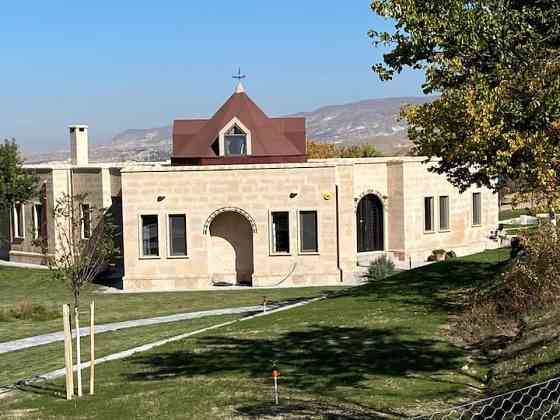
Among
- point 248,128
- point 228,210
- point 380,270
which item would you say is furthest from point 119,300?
point 248,128

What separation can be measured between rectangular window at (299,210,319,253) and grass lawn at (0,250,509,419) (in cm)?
1346

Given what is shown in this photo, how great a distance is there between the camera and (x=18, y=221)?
151 feet

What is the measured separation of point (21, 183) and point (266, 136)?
12.3 metres

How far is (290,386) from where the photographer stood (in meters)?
14.4

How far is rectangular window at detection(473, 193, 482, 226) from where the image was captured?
45250 millimetres

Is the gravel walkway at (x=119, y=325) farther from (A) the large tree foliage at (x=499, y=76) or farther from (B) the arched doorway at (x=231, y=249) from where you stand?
(A) the large tree foliage at (x=499, y=76)

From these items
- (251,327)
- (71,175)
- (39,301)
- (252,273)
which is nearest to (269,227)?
(252,273)

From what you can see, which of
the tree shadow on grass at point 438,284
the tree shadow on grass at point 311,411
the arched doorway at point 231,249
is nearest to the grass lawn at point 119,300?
the arched doorway at point 231,249

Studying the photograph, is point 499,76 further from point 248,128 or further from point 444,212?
point 444,212

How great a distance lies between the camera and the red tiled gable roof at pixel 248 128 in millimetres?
40062

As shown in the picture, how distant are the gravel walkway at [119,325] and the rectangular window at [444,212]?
17.0m

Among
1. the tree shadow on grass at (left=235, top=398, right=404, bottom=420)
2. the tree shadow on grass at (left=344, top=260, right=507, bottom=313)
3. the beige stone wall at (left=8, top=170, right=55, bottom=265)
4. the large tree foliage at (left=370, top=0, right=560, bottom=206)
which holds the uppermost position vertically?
the large tree foliage at (left=370, top=0, right=560, bottom=206)

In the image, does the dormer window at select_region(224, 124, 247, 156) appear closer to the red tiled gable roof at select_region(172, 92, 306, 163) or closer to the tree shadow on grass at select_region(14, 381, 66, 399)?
the red tiled gable roof at select_region(172, 92, 306, 163)

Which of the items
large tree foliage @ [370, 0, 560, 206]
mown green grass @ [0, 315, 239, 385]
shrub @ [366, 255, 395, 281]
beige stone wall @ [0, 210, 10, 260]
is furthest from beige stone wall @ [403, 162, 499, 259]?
large tree foliage @ [370, 0, 560, 206]
